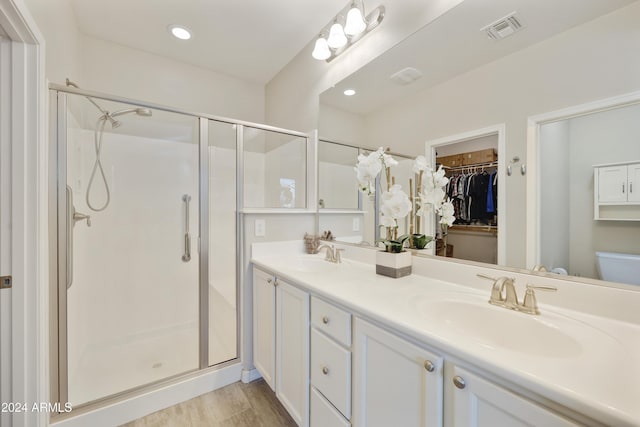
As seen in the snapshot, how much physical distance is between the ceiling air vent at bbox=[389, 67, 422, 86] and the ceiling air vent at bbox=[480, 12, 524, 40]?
1.08 feet

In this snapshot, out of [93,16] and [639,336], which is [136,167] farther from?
[639,336]

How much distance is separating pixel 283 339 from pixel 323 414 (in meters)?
0.41

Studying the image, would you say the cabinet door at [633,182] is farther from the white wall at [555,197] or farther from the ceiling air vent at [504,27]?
the ceiling air vent at [504,27]

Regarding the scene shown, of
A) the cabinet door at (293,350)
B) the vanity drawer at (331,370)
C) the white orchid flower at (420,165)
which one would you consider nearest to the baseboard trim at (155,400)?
the cabinet door at (293,350)

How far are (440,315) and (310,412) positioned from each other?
0.77 meters

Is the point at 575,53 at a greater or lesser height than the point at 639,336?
greater

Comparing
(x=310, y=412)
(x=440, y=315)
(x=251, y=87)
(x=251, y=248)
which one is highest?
(x=251, y=87)

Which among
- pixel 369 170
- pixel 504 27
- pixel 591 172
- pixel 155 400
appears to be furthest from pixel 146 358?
pixel 504 27

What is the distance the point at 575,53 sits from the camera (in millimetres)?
855

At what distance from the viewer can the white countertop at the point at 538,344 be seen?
47 cm

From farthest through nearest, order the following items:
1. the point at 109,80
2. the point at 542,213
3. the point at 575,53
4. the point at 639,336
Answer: the point at 109,80, the point at 542,213, the point at 575,53, the point at 639,336

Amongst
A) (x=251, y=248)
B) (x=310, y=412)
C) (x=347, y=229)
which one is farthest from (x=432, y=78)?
(x=310, y=412)

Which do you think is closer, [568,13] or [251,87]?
[568,13]

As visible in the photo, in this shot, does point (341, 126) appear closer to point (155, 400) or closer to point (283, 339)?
point (283, 339)
